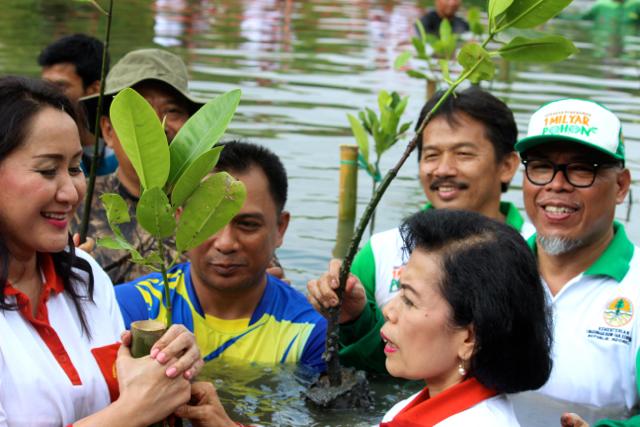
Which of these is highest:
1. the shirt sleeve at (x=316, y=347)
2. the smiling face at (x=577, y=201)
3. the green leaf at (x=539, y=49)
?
the green leaf at (x=539, y=49)

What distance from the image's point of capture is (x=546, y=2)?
7.23 feet

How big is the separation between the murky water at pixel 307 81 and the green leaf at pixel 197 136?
159 centimetres

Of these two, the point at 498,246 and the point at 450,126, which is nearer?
the point at 498,246

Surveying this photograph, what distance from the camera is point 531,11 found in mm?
2221

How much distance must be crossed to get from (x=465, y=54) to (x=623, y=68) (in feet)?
41.0

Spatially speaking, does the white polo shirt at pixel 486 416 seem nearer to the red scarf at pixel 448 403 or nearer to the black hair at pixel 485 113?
the red scarf at pixel 448 403

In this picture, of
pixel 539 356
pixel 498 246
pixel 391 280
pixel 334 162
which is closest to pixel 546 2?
pixel 498 246

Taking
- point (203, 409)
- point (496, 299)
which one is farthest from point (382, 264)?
point (496, 299)

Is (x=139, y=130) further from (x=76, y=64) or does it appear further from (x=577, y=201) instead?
(x=76, y=64)

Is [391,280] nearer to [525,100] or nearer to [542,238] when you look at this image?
[542,238]

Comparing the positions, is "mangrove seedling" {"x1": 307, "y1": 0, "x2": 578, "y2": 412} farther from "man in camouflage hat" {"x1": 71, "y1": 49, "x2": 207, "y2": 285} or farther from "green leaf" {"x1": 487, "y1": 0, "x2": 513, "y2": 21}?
"man in camouflage hat" {"x1": 71, "y1": 49, "x2": 207, "y2": 285}

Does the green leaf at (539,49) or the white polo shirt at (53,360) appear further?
the green leaf at (539,49)

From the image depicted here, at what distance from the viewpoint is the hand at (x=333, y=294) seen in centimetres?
262

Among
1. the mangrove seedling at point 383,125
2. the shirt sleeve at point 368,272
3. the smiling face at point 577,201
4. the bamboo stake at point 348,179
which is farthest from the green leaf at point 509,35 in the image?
the bamboo stake at point 348,179
